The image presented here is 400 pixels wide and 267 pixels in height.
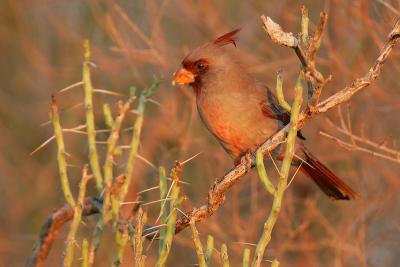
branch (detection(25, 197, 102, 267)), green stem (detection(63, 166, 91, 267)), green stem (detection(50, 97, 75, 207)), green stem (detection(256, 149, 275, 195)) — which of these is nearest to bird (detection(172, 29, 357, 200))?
branch (detection(25, 197, 102, 267))

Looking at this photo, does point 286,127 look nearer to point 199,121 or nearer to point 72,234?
point 72,234

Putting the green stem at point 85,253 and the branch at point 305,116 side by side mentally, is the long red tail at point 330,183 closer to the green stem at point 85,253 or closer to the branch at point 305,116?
the branch at point 305,116

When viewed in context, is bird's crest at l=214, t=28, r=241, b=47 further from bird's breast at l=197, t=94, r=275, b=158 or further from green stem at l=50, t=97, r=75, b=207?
green stem at l=50, t=97, r=75, b=207

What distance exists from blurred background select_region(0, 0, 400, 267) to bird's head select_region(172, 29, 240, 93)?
0.61 m

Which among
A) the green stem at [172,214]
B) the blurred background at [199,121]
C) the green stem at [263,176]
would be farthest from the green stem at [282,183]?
the blurred background at [199,121]

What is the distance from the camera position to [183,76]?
4398 millimetres

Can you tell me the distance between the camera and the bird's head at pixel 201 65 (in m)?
4.34

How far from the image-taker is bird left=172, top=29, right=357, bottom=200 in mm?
4359

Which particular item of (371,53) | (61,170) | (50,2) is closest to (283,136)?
(61,170)

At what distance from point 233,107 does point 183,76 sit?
306mm

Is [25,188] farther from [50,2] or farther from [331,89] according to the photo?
[331,89]

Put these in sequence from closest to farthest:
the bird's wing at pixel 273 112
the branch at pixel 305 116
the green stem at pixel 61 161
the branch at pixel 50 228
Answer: the branch at pixel 305 116
the green stem at pixel 61 161
the branch at pixel 50 228
the bird's wing at pixel 273 112

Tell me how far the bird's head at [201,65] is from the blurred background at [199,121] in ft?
2.01

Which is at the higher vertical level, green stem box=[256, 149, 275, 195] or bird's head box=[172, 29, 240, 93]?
green stem box=[256, 149, 275, 195]
